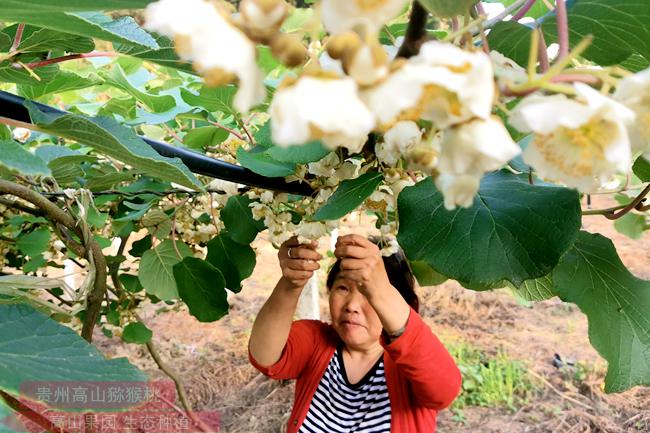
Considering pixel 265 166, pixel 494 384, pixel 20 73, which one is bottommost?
pixel 494 384

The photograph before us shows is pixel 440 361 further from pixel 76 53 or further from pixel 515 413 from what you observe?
pixel 515 413

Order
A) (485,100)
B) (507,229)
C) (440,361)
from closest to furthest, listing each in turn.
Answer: (485,100), (507,229), (440,361)

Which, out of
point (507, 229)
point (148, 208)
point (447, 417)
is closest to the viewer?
point (507, 229)

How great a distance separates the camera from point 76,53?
0.66 meters

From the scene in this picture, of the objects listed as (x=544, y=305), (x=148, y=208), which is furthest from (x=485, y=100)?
(x=544, y=305)

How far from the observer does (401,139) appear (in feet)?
1.22

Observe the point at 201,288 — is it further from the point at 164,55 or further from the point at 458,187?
the point at 458,187

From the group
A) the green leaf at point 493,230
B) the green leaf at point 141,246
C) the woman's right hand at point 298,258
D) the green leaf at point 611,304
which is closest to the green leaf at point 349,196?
the green leaf at point 493,230

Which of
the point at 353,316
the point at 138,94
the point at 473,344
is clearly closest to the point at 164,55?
the point at 138,94

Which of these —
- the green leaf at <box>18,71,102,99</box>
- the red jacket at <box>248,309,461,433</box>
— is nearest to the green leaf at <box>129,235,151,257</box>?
the red jacket at <box>248,309,461,433</box>

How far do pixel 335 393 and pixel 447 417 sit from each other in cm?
152

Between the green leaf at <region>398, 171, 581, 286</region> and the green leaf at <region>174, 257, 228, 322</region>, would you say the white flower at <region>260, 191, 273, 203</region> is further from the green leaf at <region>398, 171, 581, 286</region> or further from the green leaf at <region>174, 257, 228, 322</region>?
the green leaf at <region>398, 171, 581, 286</region>

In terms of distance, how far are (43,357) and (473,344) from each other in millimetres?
3379

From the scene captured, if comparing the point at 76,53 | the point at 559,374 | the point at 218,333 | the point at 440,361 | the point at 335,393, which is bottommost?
the point at 218,333
